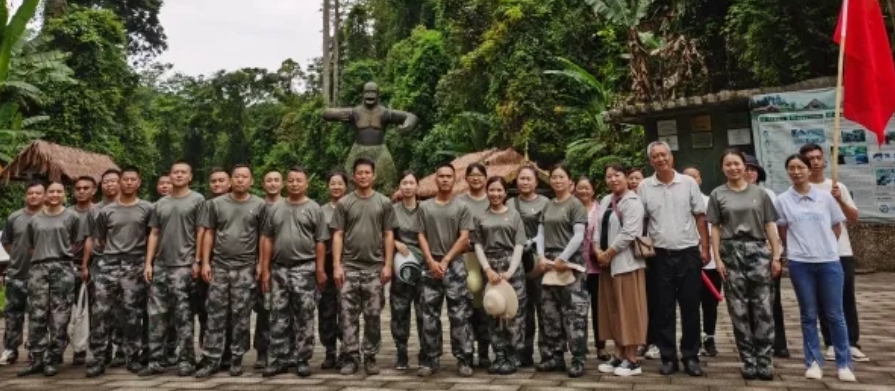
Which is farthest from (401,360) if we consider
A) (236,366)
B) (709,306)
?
(709,306)

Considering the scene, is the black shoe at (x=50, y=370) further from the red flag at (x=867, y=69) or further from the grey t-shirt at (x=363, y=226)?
the red flag at (x=867, y=69)

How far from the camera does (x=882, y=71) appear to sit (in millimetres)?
5281

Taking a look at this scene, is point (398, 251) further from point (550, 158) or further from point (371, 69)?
point (371, 69)

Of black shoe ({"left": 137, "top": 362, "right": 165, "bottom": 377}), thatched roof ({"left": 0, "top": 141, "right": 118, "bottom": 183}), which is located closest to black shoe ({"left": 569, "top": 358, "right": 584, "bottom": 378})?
black shoe ({"left": 137, "top": 362, "right": 165, "bottom": 377})

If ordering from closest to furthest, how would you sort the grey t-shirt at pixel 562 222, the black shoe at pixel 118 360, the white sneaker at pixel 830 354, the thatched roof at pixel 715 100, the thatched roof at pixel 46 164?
1. the grey t-shirt at pixel 562 222
2. the white sneaker at pixel 830 354
3. the black shoe at pixel 118 360
4. the thatched roof at pixel 715 100
5. the thatched roof at pixel 46 164

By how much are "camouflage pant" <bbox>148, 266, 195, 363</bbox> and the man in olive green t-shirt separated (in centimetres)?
114

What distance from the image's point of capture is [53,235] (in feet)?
18.8

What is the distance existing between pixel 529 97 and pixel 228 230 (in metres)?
13.8

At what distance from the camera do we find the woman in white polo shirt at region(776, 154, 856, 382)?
4.66 m

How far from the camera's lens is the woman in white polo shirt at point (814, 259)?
15.3 feet

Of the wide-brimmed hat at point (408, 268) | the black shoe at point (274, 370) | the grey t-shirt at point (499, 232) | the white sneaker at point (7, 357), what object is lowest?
the black shoe at point (274, 370)

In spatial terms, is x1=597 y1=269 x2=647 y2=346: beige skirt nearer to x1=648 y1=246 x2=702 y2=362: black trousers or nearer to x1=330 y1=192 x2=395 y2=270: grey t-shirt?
x1=648 y1=246 x2=702 y2=362: black trousers

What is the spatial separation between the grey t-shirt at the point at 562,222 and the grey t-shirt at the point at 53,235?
367 centimetres

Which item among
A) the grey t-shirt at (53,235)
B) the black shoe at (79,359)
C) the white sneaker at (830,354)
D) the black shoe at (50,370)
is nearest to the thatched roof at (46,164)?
the grey t-shirt at (53,235)
